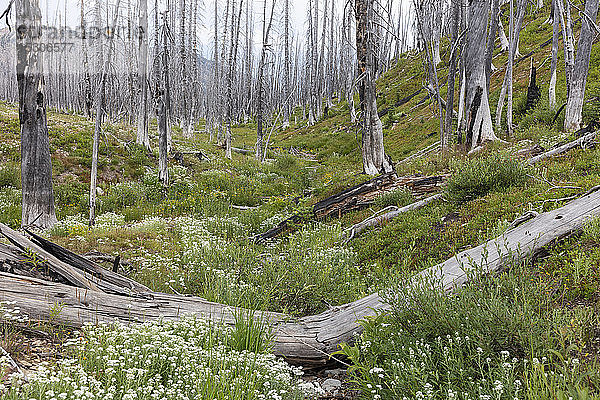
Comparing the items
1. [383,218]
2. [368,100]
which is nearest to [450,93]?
[368,100]

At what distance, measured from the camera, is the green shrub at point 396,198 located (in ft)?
27.6

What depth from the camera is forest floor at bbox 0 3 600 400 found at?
280 centimetres

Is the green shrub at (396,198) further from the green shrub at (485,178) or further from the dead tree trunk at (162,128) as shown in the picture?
the dead tree trunk at (162,128)

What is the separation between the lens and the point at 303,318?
189 inches

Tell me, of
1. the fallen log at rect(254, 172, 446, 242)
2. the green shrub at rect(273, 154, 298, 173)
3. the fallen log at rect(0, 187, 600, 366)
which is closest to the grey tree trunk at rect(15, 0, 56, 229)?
the fallen log at rect(254, 172, 446, 242)

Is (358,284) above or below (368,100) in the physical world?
below

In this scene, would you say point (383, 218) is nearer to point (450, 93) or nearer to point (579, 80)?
point (450, 93)

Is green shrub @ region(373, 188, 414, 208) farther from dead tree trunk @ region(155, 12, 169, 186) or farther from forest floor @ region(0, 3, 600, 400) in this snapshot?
dead tree trunk @ region(155, 12, 169, 186)

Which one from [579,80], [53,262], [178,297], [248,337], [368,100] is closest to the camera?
[248,337]

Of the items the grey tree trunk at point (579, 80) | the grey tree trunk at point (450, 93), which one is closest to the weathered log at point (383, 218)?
the grey tree trunk at point (450, 93)

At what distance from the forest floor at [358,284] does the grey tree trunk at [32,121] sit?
989 millimetres

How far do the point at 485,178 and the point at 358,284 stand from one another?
11.1ft

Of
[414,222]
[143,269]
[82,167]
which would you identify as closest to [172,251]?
[143,269]

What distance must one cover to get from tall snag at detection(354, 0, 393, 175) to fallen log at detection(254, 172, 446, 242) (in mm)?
2461
